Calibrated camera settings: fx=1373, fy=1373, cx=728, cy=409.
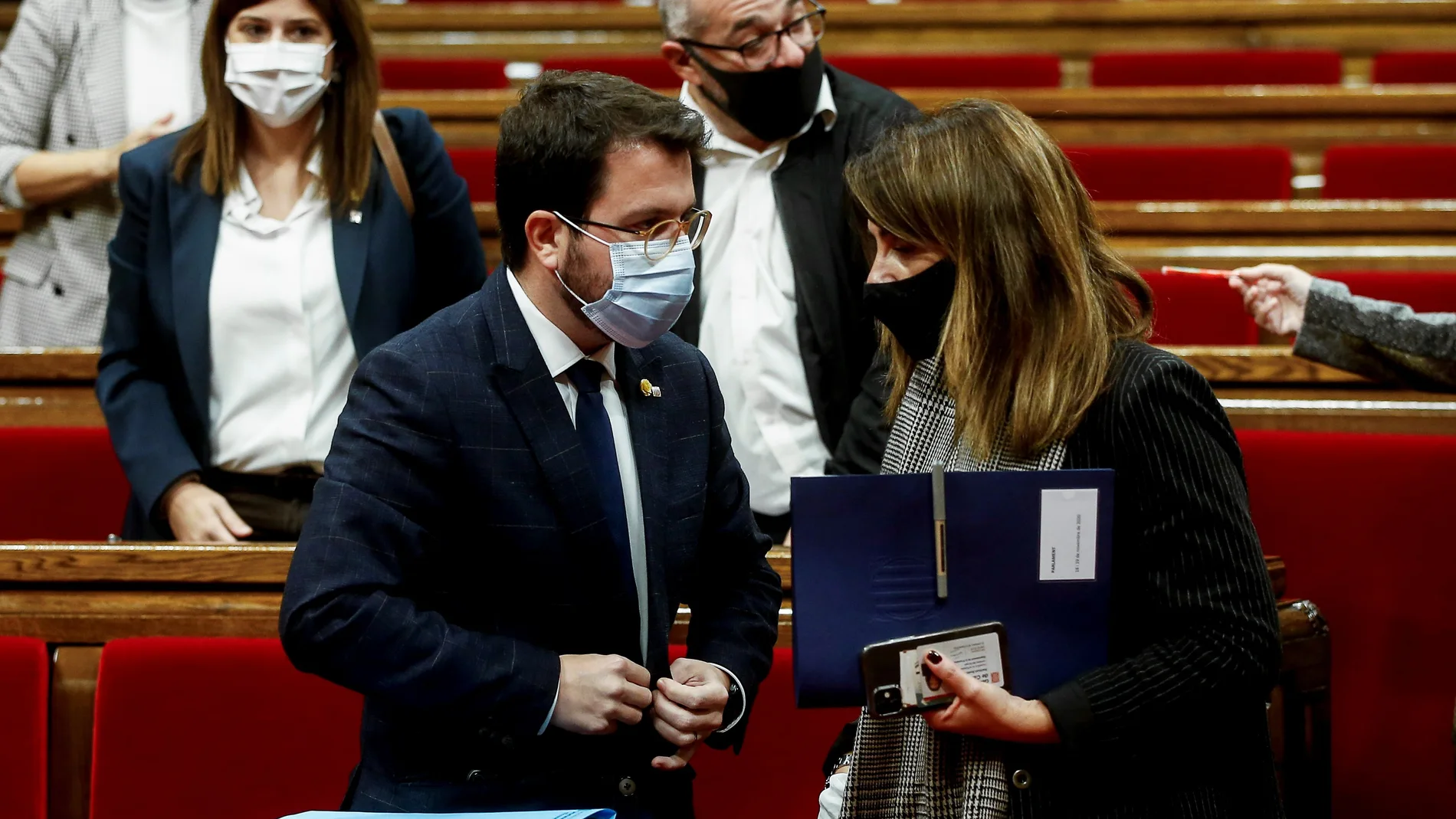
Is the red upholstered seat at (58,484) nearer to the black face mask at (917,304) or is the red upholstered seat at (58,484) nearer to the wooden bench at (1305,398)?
the black face mask at (917,304)

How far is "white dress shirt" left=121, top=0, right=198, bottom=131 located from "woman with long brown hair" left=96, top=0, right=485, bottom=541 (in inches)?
A: 14.9

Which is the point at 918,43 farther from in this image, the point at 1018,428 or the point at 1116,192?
the point at 1018,428

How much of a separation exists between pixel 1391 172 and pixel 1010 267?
1.67 meters

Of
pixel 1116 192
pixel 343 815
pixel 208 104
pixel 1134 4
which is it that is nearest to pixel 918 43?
pixel 1134 4

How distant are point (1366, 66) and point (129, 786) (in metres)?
2.74

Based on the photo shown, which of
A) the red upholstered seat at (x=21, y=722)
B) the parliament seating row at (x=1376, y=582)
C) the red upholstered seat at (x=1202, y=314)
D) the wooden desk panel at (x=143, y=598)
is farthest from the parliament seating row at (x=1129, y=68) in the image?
the red upholstered seat at (x=21, y=722)

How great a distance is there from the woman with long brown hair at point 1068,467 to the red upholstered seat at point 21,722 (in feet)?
2.09

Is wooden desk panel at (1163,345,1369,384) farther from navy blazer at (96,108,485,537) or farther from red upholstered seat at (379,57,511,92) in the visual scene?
red upholstered seat at (379,57,511,92)

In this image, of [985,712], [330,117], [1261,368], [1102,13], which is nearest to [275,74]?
[330,117]

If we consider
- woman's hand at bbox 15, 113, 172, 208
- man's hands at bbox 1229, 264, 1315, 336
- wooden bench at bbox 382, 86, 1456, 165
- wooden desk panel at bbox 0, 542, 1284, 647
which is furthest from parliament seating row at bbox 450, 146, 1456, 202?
wooden desk panel at bbox 0, 542, 1284, 647

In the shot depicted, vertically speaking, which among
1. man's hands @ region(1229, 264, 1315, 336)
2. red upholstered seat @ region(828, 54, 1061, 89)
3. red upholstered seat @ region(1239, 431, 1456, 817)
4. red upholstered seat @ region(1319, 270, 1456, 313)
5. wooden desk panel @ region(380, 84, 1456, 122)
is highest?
red upholstered seat @ region(828, 54, 1061, 89)

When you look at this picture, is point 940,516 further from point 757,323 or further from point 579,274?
point 757,323

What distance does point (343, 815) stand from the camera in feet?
2.34

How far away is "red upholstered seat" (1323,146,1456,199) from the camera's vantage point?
2.13 metres
